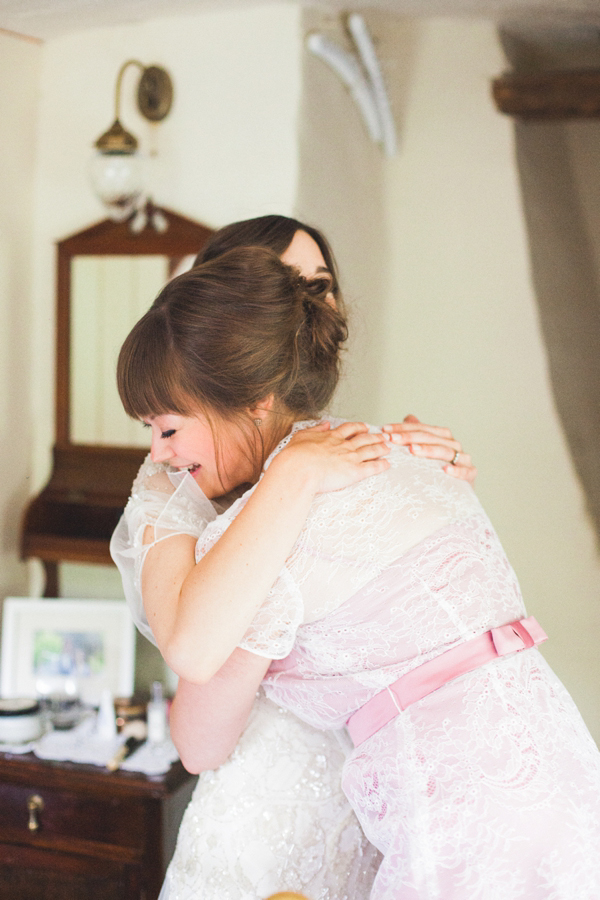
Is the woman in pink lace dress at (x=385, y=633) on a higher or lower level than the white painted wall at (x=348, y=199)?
lower

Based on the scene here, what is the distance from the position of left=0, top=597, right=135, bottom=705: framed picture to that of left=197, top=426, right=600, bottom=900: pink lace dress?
123cm

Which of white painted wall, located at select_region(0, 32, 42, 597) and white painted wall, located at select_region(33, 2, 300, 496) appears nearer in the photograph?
white painted wall, located at select_region(33, 2, 300, 496)

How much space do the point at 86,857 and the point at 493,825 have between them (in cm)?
128

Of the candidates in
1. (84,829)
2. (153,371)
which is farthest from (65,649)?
(153,371)

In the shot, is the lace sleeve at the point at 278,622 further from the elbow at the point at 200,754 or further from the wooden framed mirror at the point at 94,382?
the wooden framed mirror at the point at 94,382

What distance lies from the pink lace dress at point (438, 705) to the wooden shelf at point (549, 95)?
4.80 feet

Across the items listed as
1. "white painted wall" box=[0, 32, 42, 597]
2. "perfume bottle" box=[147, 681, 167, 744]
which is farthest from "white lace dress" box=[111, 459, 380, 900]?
"white painted wall" box=[0, 32, 42, 597]

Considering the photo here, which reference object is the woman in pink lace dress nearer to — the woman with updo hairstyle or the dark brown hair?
the woman with updo hairstyle

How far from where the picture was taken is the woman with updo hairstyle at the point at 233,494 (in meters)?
0.98

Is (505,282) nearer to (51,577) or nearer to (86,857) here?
(51,577)

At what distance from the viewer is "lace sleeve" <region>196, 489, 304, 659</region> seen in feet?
2.93

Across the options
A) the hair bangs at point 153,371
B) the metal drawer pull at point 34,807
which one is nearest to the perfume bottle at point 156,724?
the metal drawer pull at point 34,807

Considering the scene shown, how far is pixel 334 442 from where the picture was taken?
0.95 meters

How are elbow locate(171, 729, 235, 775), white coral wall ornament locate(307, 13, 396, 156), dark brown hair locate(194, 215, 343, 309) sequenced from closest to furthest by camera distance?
elbow locate(171, 729, 235, 775) → dark brown hair locate(194, 215, 343, 309) → white coral wall ornament locate(307, 13, 396, 156)
